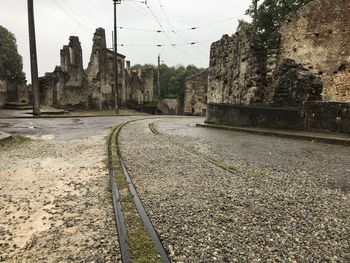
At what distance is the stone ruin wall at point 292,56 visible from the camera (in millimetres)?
13067

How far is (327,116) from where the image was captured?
27.4 feet

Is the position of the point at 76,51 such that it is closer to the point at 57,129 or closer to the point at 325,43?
the point at 57,129

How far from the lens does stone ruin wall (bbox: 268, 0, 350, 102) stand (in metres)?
14.4

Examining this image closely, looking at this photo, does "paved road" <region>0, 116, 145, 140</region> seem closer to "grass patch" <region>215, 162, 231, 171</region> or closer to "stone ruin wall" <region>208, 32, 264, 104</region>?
"grass patch" <region>215, 162, 231, 171</region>

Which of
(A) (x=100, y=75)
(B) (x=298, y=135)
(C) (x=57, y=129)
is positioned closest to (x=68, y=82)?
(A) (x=100, y=75)

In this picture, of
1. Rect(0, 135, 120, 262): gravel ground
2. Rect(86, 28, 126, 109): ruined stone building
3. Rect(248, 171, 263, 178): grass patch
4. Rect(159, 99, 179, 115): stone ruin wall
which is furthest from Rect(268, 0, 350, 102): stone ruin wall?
Rect(159, 99, 179, 115): stone ruin wall

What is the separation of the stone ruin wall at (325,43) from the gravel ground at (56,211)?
12.9m

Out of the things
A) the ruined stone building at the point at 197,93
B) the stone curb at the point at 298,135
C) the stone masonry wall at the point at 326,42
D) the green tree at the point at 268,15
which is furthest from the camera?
the ruined stone building at the point at 197,93

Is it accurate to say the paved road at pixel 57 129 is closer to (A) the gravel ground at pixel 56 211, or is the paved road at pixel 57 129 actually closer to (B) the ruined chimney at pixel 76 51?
(A) the gravel ground at pixel 56 211

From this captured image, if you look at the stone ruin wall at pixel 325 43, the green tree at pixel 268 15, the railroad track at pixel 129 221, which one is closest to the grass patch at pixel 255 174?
the railroad track at pixel 129 221

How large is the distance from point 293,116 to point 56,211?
7737mm

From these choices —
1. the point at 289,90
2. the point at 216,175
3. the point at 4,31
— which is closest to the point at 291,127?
the point at 289,90

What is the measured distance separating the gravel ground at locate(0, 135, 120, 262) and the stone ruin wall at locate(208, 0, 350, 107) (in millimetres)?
9469

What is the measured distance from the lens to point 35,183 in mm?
3955
